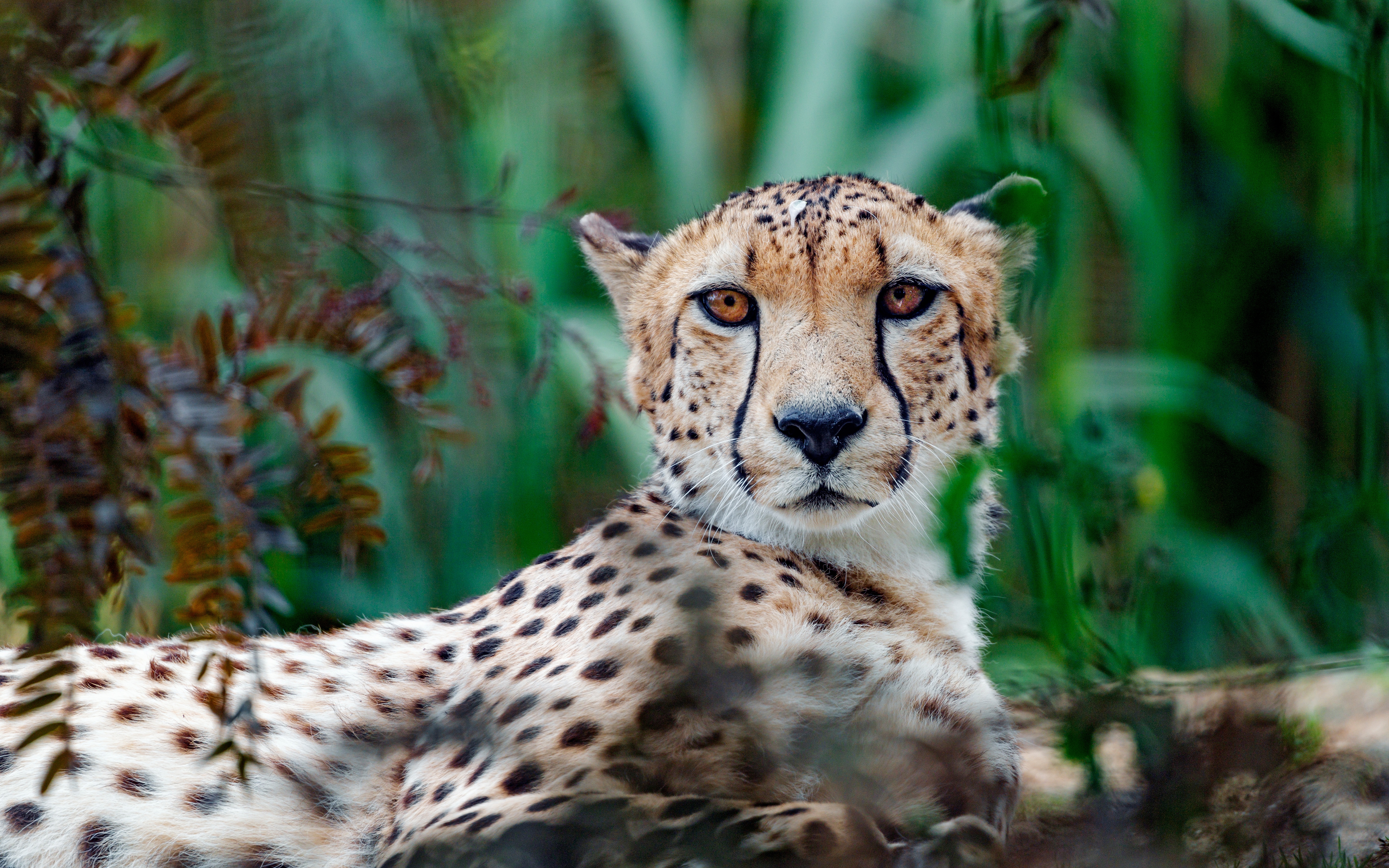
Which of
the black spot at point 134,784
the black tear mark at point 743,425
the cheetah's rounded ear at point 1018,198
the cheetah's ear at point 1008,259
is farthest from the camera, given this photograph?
the cheetah's ear at point 1008,259

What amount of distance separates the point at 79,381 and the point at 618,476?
2295 millimetres

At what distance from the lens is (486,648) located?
58.6 inches

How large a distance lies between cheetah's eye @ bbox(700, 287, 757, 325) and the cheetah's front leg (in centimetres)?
66

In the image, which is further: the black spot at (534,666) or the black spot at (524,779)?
the black spot at (534,666)

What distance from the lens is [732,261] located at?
5.07 feet

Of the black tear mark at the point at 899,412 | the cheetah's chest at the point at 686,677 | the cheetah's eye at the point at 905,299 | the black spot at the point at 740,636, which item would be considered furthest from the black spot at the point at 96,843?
the cheetah's eye at the point at 905,299

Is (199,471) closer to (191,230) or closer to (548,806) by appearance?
(548,806)

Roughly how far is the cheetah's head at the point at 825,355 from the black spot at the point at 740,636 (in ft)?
0.57

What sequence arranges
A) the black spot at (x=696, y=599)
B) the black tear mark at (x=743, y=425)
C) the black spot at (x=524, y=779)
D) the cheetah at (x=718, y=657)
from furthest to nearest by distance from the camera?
the black tear mark at (x=743, y=425) → the black spot at (x=524, y=779) → the cheetah at (x=718, y=657) → the black spot at (x=696, y=599)

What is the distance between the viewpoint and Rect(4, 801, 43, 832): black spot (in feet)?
4.24

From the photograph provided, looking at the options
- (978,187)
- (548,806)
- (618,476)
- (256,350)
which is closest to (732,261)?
(978,187)

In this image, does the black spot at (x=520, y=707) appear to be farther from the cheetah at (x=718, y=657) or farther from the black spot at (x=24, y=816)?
the black spot at (x=24, y=816)

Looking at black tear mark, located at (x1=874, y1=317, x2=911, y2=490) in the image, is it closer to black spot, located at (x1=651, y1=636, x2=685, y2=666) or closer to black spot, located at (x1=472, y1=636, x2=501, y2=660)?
black spot, located at (x1=651, y1=636, x2=685, y2=666)

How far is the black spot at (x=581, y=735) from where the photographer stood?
121 centimetres
